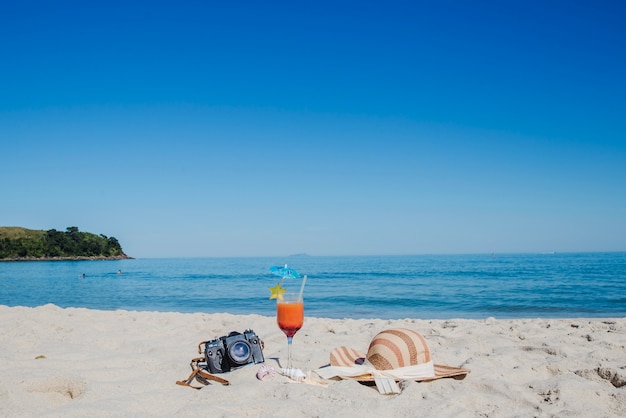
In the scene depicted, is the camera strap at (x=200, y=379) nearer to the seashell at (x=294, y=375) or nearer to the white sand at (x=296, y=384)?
the white sand at (x=296, y=384)

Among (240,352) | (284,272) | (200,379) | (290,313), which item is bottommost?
(200,379)

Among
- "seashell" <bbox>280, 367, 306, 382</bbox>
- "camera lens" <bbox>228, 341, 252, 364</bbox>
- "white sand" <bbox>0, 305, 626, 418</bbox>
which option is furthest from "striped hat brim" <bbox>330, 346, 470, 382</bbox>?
"camera lens" <bbox>228, 341, 252, 364</bbox>

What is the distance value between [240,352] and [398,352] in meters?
1.33

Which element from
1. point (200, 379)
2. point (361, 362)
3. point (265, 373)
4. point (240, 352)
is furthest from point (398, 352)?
point (200, 379)

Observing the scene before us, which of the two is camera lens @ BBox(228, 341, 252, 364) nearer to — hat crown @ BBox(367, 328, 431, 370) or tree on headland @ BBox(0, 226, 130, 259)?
hat crown @ BBox(367, 328, 431, 370)

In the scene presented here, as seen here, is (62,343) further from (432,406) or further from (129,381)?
(432,406)

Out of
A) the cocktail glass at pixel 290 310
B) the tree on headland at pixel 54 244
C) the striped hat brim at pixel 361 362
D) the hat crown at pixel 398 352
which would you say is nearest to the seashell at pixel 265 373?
the cocktail glass at pixel 290 310

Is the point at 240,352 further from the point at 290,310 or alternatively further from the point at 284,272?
the point at 284,272

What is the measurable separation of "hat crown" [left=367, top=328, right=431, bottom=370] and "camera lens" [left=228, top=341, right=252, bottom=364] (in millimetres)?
1044

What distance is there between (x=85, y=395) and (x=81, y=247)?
324ft

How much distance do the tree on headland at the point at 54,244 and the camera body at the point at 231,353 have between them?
302ft

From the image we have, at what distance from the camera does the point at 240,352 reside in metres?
3.73

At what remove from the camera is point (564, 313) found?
11.2 meters

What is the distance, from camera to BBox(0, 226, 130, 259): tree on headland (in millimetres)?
79938
